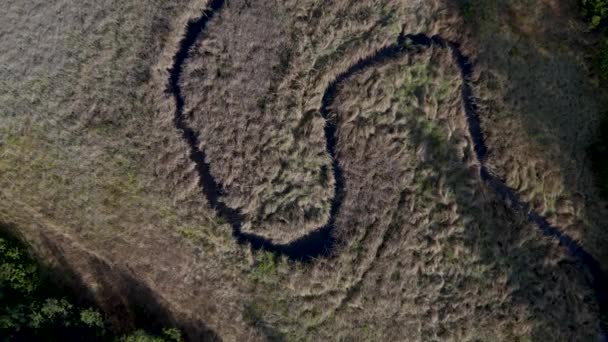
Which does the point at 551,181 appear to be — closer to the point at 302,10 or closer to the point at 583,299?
the point at 583,299

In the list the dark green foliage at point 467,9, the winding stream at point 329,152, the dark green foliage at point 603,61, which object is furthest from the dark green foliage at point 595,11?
the winding stream at point 329,152

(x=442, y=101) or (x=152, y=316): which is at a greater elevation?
(x=442, y=101)

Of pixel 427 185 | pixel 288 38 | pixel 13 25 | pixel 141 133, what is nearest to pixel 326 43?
pixel 288 38

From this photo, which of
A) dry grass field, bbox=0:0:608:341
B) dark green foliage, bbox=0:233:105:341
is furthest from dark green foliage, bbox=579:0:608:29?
dark green foliage, bbox=0:233:105:341

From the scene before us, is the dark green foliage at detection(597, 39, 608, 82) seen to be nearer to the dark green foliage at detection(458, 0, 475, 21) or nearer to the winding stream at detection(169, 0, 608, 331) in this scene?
the winding stream at detection(169, 0, 608, 331)

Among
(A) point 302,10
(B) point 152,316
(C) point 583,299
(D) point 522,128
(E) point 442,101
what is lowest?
(C) point 583,299
